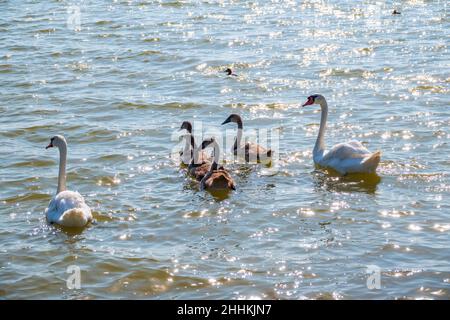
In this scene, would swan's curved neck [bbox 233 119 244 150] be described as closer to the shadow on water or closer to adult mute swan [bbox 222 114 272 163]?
adult mute swan [bbox 222 114 272 163]

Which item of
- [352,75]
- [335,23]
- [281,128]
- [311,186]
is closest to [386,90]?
[352,75]

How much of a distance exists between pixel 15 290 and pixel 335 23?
1837cm

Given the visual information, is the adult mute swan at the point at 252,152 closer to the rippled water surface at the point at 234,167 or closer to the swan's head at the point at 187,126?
the rippled water surface at the point at 234,167

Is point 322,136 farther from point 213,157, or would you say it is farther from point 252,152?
point 213,157

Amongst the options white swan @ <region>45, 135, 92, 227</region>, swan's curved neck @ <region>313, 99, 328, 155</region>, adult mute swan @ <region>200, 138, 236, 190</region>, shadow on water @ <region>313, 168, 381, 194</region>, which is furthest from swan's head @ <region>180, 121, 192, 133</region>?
white swan @ <region>45, 135, 92, 227</region>

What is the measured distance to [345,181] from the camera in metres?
14.7

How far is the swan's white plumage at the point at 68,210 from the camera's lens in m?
12.4

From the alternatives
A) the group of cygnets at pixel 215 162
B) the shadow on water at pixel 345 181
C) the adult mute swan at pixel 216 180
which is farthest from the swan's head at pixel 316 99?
the adult mute swan at pixel 216 180

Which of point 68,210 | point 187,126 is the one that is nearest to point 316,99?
point 187,126

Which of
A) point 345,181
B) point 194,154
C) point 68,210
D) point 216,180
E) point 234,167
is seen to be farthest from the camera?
point 234,167

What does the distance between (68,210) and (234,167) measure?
156 inches

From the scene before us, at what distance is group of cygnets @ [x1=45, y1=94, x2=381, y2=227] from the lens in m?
12.6

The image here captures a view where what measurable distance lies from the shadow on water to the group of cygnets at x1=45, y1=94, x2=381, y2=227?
10 centimetres
